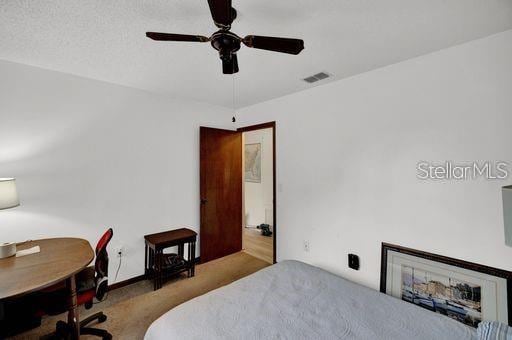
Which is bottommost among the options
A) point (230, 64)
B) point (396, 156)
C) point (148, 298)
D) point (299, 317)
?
point (148, 298)

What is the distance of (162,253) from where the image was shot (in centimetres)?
289

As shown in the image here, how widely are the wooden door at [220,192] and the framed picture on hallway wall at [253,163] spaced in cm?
143

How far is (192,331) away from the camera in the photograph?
1249 mm

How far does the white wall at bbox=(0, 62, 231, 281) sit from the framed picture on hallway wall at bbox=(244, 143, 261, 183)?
210 cm

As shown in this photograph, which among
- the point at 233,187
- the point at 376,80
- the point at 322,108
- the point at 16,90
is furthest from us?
the point at 233,187

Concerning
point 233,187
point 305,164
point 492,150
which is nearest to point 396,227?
point 492,150

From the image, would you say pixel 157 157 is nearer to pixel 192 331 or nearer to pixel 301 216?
pixel 301 216

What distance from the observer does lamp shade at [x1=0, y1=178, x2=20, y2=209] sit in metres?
1.83

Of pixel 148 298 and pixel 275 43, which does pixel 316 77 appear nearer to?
pixel 275 43

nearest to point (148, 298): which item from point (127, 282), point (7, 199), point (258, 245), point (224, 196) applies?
point (127, 282)

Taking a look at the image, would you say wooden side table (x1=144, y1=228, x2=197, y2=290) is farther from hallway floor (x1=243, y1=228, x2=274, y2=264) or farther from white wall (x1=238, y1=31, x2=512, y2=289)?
white wall (x1=238, y1=31, x2=512, y2=289)

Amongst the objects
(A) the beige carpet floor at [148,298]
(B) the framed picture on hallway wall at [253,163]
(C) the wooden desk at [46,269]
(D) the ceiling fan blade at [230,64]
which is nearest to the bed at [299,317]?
(C) the wooden desk at [46,269]

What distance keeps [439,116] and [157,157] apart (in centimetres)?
313

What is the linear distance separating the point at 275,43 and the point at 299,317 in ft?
5.37
